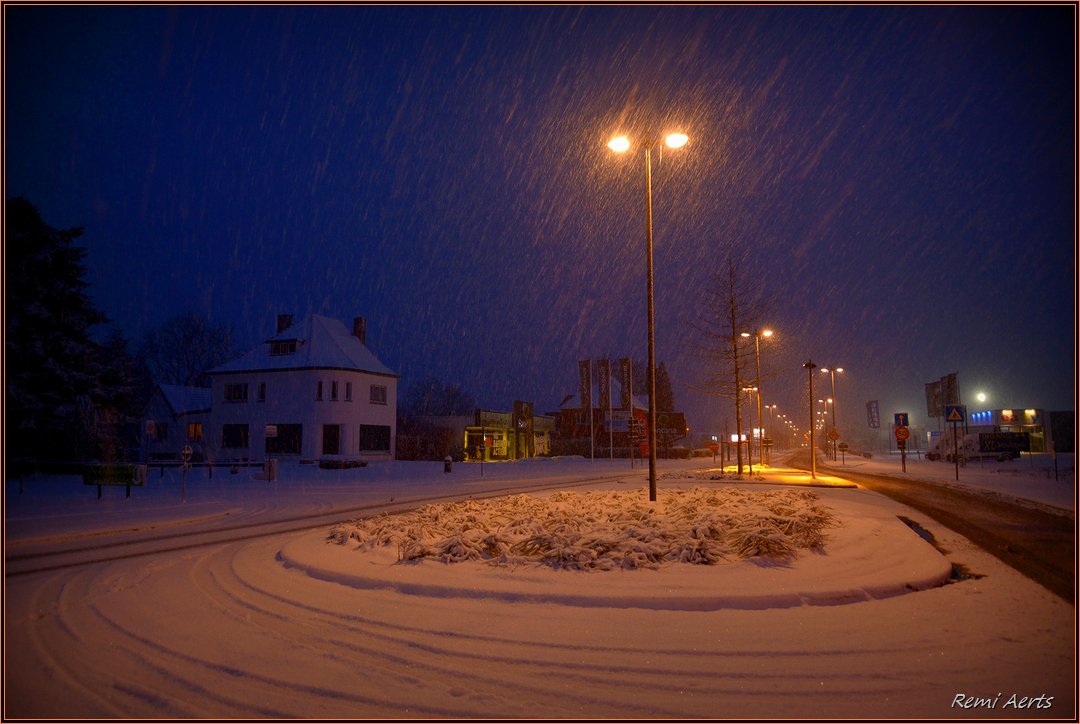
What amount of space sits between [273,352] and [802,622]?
49.3 metres

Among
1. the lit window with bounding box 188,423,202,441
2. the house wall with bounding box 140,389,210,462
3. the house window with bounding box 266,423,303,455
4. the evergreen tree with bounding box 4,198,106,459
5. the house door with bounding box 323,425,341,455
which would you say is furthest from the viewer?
the house wall with bounding box 140,389,210,462

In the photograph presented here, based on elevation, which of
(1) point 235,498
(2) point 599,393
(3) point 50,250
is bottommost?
(1) point 235,498

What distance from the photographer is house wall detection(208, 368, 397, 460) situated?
46.8 m

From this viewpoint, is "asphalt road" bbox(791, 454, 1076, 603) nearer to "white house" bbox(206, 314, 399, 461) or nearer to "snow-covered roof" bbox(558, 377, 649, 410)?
"white house" bbox(206, 314, 399, 461)

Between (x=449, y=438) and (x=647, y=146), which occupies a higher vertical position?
(x=647, y=146)

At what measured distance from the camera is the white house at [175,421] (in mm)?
51438

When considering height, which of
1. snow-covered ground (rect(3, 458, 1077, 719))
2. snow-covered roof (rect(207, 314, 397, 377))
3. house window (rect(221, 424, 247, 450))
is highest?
snow-covered roof (rect(207, 314, 397, 377))

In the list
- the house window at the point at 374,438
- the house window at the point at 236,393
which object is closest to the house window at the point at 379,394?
the house window at the point at 374,438

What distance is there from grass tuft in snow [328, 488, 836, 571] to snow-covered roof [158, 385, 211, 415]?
49.5 m

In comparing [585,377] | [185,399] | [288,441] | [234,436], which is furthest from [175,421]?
[585,377]

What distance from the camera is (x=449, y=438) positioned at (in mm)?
63438

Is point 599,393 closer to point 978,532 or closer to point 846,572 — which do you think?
point 978,532

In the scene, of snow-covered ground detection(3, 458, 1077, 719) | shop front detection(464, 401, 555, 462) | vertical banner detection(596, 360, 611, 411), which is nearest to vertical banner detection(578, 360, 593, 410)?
vertical banner detection(596, 360, 611, 411)

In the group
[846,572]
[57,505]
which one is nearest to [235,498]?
[57,505]
